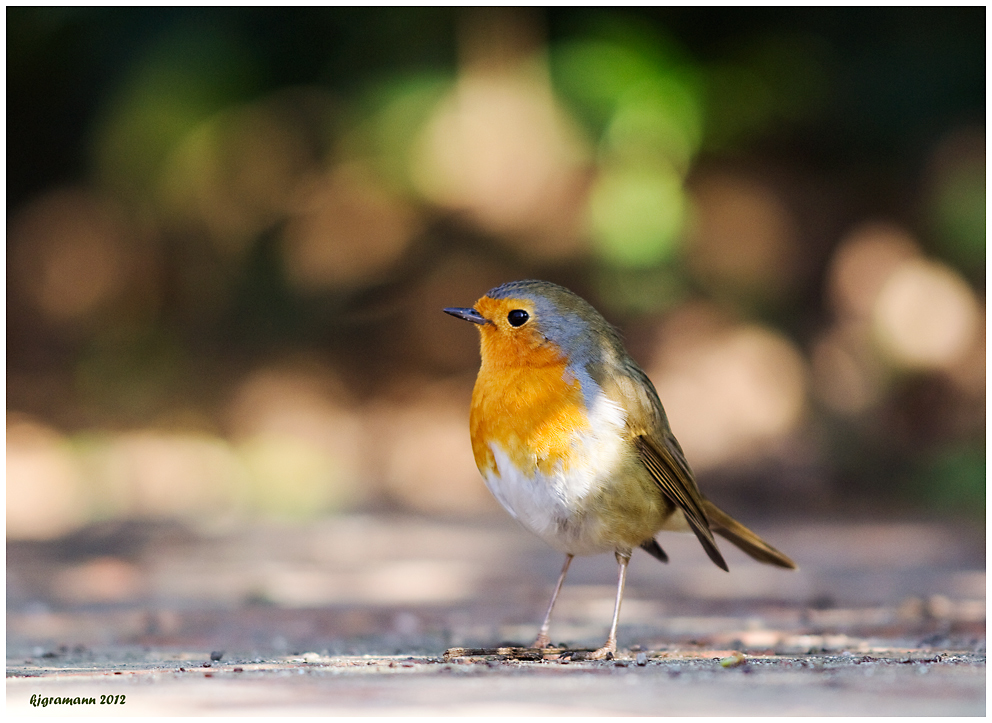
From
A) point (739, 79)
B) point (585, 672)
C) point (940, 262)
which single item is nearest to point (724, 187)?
point (739, 79)

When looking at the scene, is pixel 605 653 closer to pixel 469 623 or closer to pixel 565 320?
pixel 565 320

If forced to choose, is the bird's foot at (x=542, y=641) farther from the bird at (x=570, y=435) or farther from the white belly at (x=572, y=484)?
the white belly at (x=572, y=484)

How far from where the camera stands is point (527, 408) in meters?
3.44

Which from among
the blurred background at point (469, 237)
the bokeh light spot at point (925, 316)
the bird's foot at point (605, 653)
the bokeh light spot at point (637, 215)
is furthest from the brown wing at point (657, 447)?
the bokeh light spot at point (925, 316)

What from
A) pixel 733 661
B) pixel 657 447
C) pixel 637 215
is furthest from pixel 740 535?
pixel 637 215

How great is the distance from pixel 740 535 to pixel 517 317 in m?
1.13

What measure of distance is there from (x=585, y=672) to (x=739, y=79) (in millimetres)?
8173

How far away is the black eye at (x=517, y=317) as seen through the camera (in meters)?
3.65

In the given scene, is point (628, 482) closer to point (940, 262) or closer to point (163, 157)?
point (940, 262)

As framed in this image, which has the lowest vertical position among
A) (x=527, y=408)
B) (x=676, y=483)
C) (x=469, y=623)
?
(x=469, y=623)

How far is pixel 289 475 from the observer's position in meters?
8.95

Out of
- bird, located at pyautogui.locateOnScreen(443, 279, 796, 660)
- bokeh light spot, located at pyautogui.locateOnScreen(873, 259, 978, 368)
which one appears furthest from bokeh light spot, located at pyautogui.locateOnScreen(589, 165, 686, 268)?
bird, located at pyautogui.locateOnScreen(443, 279, 796, 660)

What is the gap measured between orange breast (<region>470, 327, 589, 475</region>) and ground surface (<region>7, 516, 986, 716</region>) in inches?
22.5

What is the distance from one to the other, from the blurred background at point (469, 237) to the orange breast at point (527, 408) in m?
5.28
